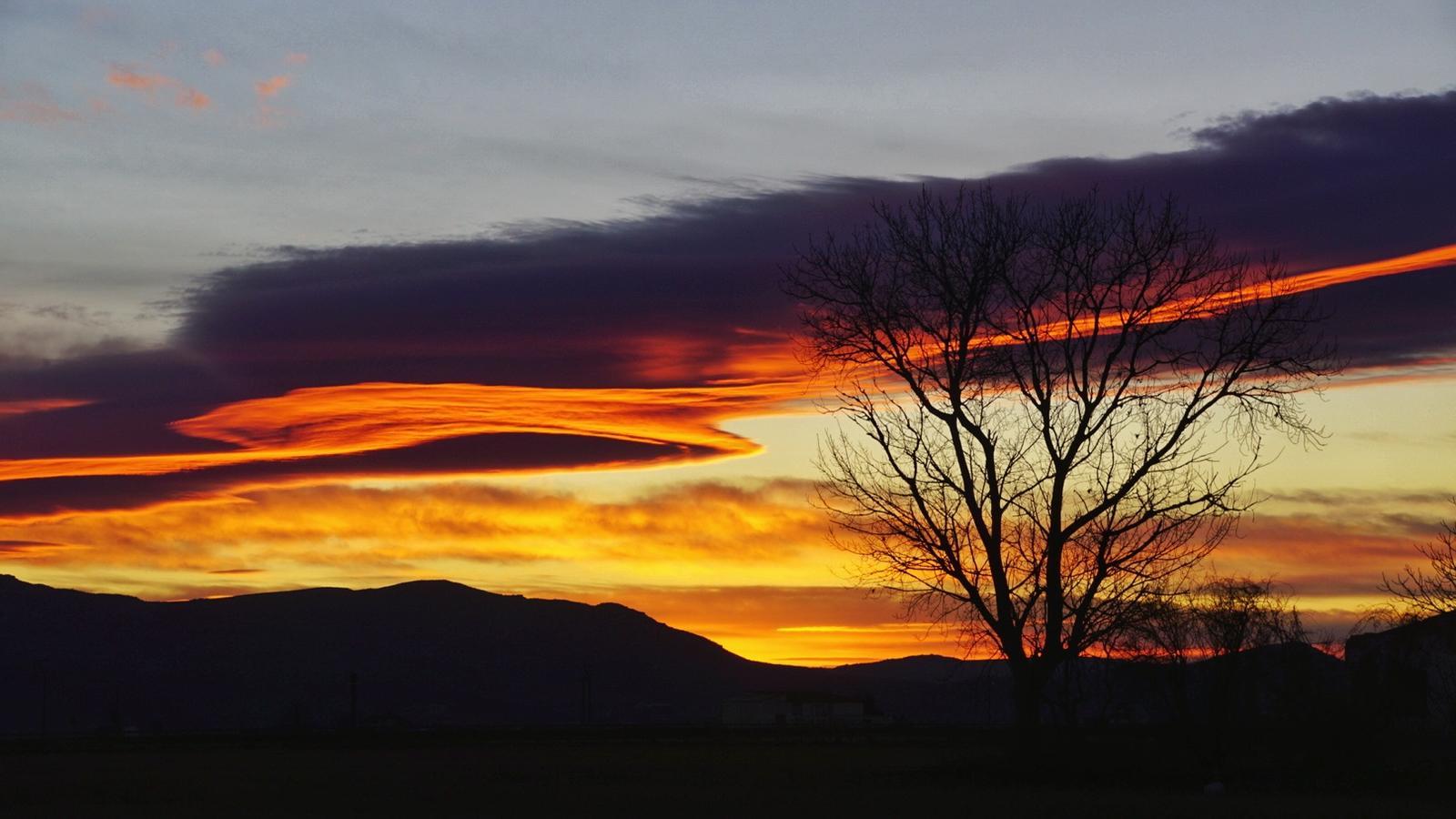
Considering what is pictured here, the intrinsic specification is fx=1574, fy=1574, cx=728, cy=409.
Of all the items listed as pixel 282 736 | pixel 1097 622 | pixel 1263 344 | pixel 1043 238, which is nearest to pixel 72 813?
pixel 1097 622

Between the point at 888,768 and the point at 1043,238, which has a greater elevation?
the point at 1043,238

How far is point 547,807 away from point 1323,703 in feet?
67.1

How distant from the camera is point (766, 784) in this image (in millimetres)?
39656

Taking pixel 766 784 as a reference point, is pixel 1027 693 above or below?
above

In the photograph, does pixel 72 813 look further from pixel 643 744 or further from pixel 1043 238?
pixel 643 744

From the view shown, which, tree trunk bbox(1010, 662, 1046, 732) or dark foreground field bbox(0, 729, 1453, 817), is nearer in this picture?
dark foreground field bbox(0, 729, 1453, 817)

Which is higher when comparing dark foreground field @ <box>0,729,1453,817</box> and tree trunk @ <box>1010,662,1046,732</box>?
tree trunk @ <box>1010,662,1046,732</box>

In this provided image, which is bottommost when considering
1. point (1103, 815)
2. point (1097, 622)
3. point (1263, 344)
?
point (1103, 815)

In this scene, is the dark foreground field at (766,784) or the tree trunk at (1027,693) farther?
the tree trunk at (1027,693)

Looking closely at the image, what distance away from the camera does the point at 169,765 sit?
5244 cm

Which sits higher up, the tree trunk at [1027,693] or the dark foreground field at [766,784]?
the tree trunk at [1027,693]

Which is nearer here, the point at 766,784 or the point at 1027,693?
the point at 1027,693

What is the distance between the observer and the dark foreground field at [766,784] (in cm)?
3128

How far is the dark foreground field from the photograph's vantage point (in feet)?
103
